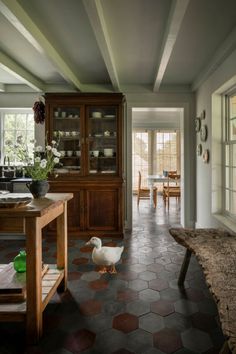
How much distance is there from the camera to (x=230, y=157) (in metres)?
3.46

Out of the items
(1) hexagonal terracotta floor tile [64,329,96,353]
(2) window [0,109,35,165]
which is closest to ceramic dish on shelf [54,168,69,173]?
(2) window [0,109,35,165]

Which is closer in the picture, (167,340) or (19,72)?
(167,340)

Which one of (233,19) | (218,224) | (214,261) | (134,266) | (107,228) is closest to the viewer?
(214,261)

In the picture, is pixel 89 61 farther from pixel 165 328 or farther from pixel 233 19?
pixel 165 328

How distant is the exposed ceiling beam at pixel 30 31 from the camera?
208 centimetres

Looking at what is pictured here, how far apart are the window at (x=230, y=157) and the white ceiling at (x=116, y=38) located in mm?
564

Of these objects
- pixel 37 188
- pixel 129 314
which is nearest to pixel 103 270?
pixel 129 314

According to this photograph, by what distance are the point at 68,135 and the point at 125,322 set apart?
3.08m

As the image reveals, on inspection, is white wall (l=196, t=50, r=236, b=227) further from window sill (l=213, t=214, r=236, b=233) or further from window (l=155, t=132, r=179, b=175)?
window (l=155, t=132, r=179, b=175)

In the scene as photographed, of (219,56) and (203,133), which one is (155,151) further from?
(219,56)

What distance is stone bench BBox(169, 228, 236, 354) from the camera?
118 cm

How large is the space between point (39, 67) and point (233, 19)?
2554 millimetres

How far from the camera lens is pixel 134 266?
303cm

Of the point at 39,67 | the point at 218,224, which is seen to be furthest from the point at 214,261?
the point at 39,67
